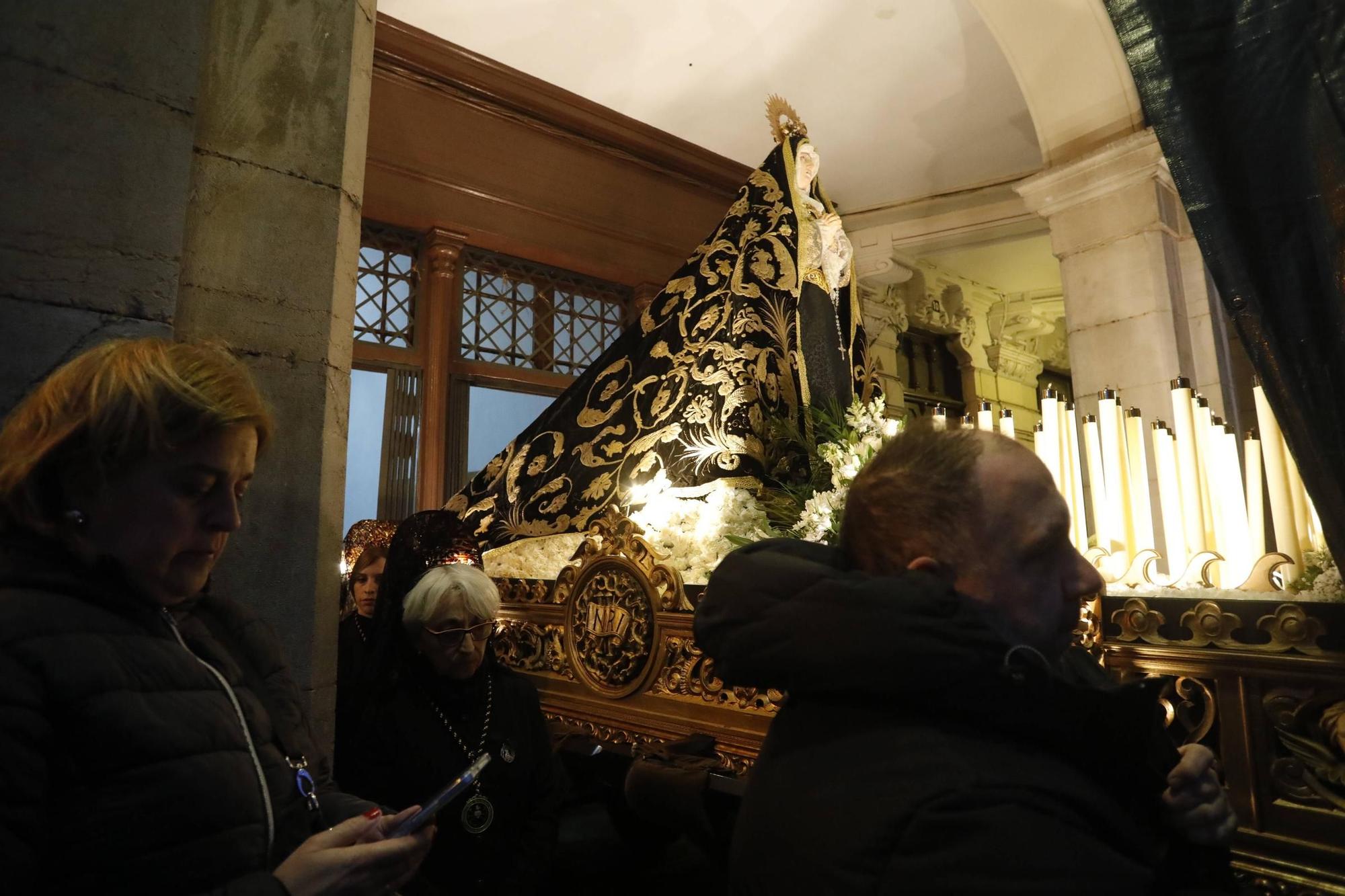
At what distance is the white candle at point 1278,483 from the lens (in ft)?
5.01

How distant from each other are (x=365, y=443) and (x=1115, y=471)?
3.97m

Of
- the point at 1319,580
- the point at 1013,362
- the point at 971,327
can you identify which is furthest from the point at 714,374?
the point at 1013,362

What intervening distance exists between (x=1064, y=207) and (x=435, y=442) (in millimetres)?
3747

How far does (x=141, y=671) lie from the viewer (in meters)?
0.77

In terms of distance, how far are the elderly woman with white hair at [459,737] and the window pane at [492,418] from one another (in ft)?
10.2

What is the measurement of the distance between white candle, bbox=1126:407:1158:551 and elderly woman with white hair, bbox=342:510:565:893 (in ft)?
4.78

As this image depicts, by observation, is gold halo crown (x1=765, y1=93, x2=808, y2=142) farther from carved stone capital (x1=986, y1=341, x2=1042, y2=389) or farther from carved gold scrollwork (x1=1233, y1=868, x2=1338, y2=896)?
carved stone capital (x1=986, y1=341, x2=1042, y2=389)

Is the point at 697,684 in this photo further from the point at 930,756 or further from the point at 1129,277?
the point at 1129,277

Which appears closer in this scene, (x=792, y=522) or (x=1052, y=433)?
(x=1052, y=433)

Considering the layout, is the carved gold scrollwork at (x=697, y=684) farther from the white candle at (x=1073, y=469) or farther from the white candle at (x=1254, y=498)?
the white candle at (x=1254, y=498)

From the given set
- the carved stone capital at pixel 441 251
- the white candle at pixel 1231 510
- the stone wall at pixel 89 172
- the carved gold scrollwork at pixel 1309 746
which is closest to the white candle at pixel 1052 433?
the white candle at pixel 1231 510

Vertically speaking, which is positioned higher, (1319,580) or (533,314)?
(533,314)

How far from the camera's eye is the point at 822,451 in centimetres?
248

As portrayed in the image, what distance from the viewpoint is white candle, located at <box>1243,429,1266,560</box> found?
1.61 m
